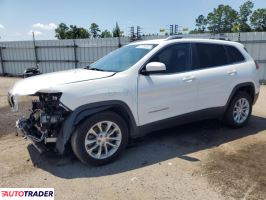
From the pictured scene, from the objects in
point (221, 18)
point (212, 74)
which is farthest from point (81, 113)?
point (221, 18)

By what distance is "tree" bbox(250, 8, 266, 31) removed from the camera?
72.1 m

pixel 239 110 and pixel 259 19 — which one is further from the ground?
pixel 259 19

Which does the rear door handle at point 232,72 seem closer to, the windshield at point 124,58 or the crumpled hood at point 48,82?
the windshield at point 124,58

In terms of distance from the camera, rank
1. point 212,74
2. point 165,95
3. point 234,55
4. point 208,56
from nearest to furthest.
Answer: point 165,95 < point 212,74 < point 208,56 < point 234,55

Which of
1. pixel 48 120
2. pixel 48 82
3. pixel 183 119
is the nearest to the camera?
pixel 48 120

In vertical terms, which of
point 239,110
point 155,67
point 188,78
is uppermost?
point 155,67

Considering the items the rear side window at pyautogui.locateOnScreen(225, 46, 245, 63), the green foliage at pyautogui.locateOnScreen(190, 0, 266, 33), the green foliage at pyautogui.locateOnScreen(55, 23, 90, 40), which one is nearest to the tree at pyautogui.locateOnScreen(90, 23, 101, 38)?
the green foliage at pyautogui.locateOnScreen(55, 23, 90, 40)

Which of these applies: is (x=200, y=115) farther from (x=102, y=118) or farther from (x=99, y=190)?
(x=99, y=190)

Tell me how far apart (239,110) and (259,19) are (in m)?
76.8

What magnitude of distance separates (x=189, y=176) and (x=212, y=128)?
2.30 metres

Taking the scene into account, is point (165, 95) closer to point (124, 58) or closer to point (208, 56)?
point (124, 58)

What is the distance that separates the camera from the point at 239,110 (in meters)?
5.88

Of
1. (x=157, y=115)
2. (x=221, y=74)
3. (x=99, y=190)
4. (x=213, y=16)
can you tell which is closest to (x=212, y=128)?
(x=221, y=74)

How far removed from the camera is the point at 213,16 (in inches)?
3524
